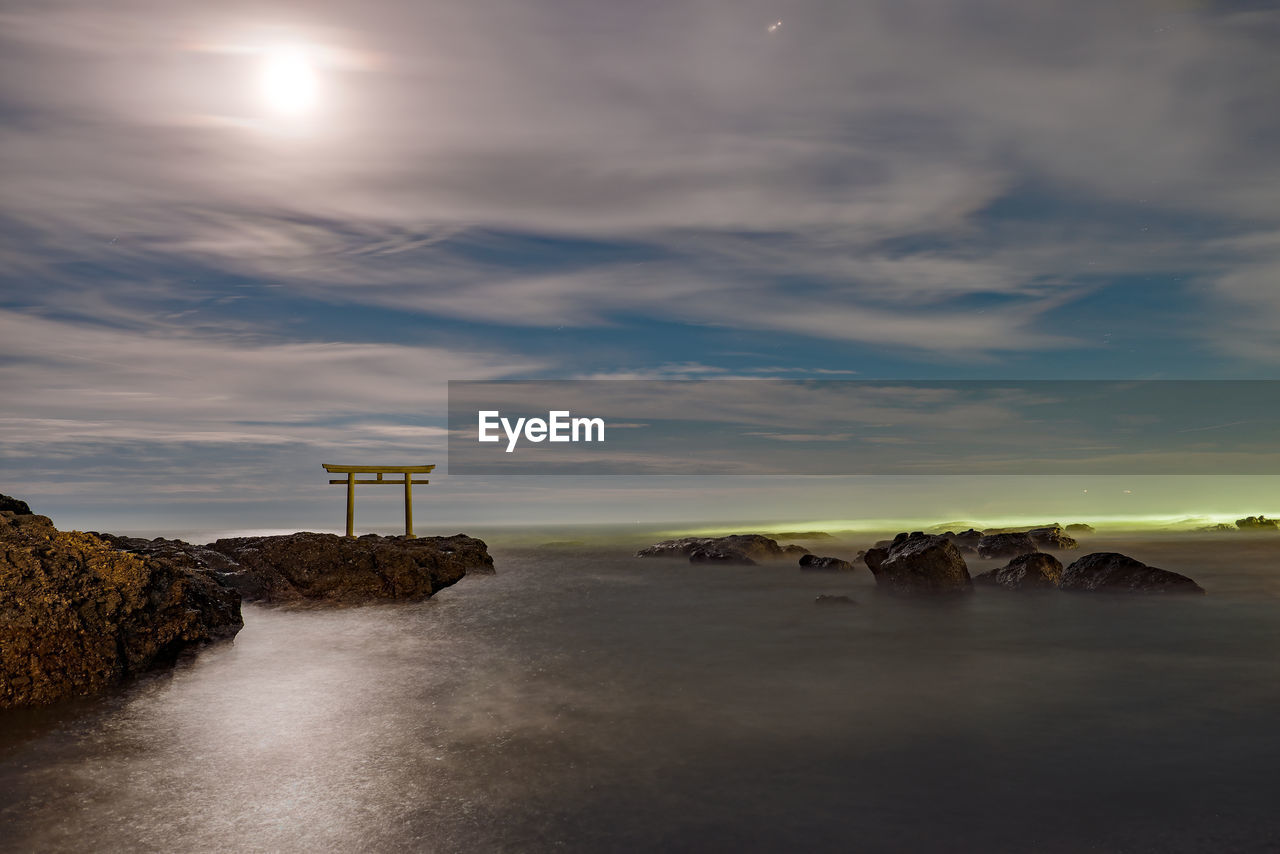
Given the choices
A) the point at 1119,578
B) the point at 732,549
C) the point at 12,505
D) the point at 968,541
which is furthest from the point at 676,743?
the point at 968,541

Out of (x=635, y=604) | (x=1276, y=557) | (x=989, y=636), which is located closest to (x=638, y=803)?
(x=989, y=636)

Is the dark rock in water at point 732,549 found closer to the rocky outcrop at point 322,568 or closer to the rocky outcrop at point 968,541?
the rocky outcrop at point 968,541

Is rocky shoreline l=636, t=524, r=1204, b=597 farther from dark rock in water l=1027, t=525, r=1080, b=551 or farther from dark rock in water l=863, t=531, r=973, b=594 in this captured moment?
dark rock in water l=1027, t=525, r=1080, b=551

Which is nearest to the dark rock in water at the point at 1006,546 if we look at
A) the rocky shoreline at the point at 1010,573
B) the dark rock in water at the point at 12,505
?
the rocky shoreline at the point at 1010,573

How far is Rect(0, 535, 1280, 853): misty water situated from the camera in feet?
17.5

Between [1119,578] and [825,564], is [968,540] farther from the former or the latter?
[1119,578]

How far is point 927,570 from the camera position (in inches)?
784

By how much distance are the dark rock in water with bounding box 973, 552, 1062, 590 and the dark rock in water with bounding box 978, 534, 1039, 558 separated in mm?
9616

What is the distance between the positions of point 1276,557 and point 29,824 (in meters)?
33.5

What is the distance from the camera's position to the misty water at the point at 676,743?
5344mm

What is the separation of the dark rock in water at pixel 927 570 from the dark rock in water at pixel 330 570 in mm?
11299

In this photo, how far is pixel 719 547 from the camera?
3189cm

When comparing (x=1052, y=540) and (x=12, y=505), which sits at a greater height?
(x=12, y=505)

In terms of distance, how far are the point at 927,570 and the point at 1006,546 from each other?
40.0ft
